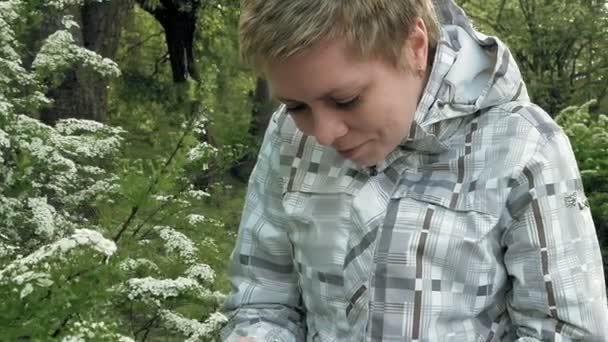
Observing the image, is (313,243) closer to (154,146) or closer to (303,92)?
(303,92)

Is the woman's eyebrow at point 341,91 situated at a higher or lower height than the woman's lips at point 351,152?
higher

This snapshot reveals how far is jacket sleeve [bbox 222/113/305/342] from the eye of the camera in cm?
191

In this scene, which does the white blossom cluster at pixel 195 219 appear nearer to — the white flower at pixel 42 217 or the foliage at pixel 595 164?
the white flower at pixel 42 217

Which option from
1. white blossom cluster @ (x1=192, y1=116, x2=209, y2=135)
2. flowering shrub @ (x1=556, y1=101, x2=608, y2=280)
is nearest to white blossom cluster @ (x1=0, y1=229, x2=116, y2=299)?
white blossom cluster @ (x1=192, y1=116, x2=209, y2=135)

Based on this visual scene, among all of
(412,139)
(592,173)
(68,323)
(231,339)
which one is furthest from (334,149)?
(592,173)

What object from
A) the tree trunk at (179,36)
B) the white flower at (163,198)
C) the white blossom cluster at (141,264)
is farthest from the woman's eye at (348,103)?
the tree trunk at (179,36)

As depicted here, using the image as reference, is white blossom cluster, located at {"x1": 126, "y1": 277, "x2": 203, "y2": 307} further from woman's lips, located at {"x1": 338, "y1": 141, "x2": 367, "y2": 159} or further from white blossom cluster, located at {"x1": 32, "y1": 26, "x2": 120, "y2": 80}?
white blossom cluster, located at {"x1": 32, "y1": 26, "x2": 120, "y2": 80}

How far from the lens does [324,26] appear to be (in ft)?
5.06

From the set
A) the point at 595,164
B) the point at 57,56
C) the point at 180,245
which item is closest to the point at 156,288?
the point at 180,245

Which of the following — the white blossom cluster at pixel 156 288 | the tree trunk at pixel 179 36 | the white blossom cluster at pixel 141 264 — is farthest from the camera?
the tree trunk at pixel 179 36

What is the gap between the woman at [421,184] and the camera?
5.21 feet

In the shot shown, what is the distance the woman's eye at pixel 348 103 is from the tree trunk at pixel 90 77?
12.3ft

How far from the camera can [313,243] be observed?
1800mm

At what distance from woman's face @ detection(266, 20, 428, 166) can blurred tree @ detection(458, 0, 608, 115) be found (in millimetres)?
12164
